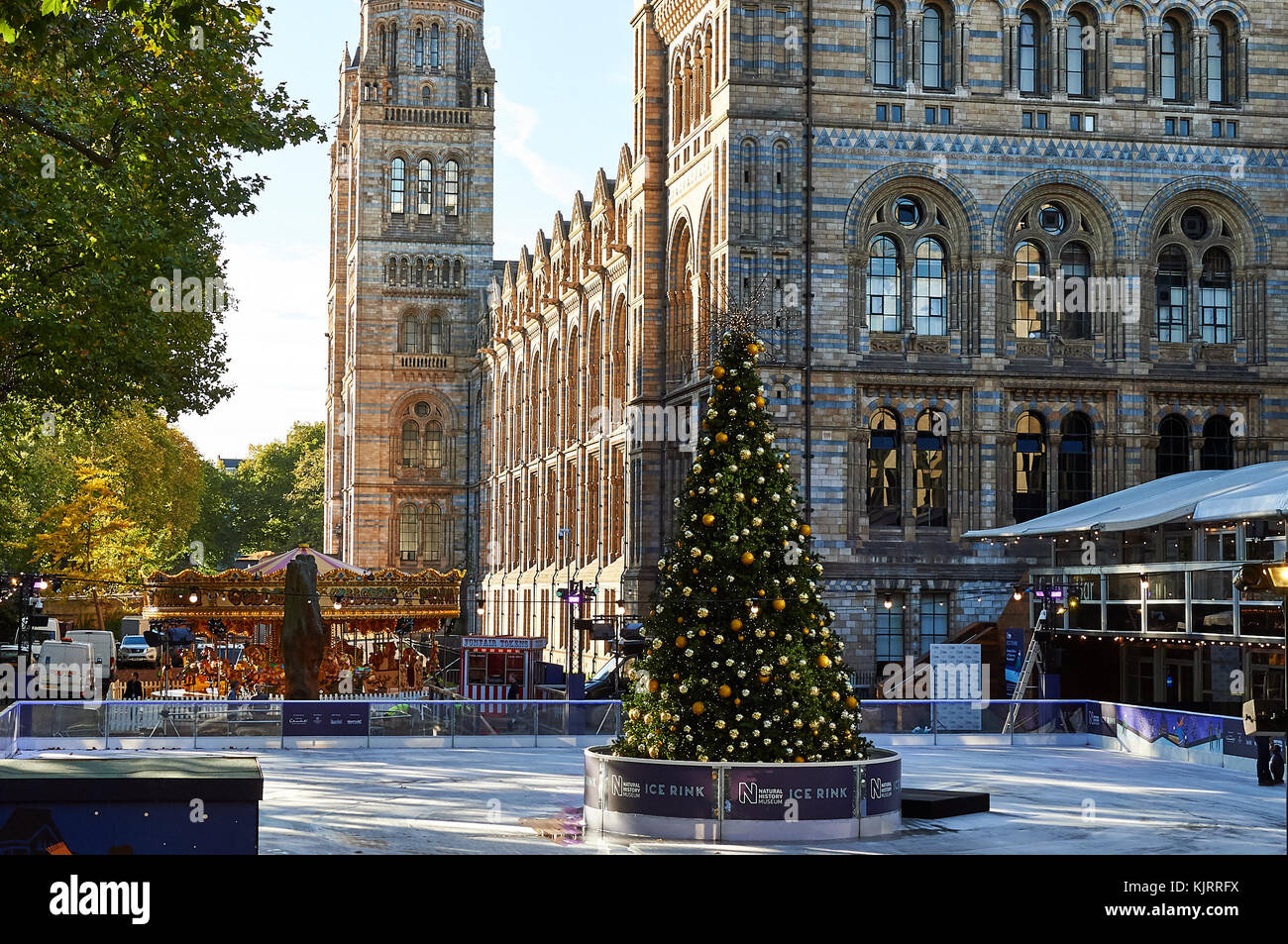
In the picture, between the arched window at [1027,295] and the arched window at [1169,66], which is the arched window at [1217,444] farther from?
the arched window at [1169,66]

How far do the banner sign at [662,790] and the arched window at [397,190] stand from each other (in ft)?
248

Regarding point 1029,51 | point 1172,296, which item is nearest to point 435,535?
point 1029,51

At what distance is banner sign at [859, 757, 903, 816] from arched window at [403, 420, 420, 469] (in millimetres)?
74350

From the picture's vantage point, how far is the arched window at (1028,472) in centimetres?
4675

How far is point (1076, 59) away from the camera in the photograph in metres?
47.6

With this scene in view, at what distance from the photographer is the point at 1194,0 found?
155 feet

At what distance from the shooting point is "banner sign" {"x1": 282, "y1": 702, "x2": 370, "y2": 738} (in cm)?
3152

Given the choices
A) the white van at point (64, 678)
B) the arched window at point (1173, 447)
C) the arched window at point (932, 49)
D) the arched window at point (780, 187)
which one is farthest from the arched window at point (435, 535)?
the arched window at point (1173, 447)

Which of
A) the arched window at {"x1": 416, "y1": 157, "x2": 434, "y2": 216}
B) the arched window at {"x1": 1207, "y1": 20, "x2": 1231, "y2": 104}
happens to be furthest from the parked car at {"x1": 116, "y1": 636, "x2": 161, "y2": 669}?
the arched window at {"x1": 416, "y1": 157, "x2": 434, "y2": 216}

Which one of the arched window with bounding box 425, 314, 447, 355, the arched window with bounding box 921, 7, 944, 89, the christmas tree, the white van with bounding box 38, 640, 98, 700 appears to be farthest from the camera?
the arched window with bounding box 425, 314, 447, 355

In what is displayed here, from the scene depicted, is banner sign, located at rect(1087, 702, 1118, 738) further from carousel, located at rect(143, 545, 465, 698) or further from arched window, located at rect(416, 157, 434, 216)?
arched window, located at rect(416, 157, 434, 216)

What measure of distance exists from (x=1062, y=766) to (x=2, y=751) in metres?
19.3

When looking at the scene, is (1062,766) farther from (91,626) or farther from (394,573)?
(91,626)

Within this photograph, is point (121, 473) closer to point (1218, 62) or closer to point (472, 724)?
point (472, 724)
